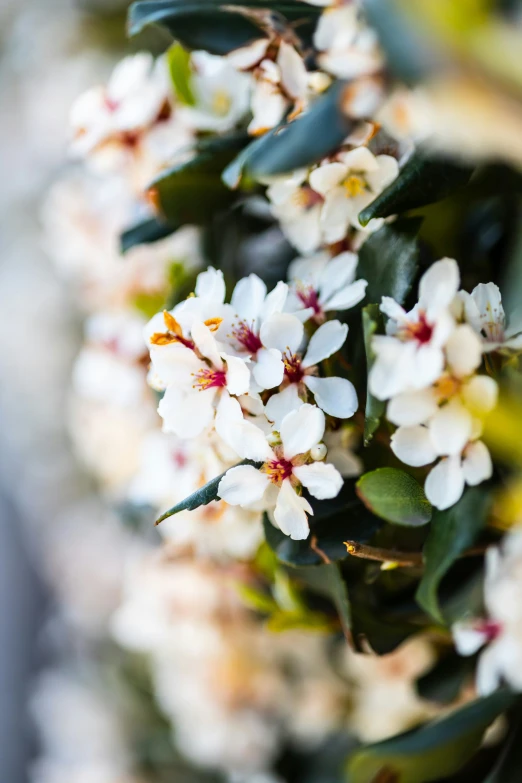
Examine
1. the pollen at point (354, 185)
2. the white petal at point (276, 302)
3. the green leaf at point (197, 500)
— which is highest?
the pollen at point (354, 185)

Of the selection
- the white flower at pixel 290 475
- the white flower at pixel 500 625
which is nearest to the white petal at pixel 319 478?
the white flower at pixel 290 475

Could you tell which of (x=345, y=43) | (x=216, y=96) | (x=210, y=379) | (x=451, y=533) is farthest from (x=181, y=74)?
(x=451, y=533)

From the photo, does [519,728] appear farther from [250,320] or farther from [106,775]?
[106,775]

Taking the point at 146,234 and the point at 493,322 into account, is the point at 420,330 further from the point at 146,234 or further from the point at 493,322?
the point at 146,234

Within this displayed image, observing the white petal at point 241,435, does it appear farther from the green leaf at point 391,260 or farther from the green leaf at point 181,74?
the green leaf at point 181,74

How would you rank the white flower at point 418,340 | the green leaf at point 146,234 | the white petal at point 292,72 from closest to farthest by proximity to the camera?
the white flower at point 418,340 → the white petal at point 292,72 → the green leaf at point 146,234

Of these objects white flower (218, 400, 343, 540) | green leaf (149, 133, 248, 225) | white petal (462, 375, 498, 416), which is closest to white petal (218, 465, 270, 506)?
white flower (218, 400, 343, 540)
